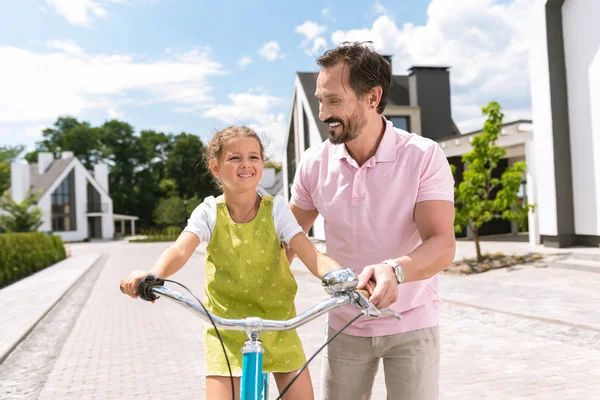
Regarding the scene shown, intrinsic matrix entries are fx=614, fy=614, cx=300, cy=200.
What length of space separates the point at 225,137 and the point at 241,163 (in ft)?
0.42

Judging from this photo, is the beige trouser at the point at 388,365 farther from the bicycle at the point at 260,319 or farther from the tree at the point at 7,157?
the tree at the point at 7,157

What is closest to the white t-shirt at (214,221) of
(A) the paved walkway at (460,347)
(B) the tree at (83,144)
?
(A) the paved walkway at (460,347)

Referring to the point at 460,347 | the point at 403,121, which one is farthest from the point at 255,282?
the point at 403,121

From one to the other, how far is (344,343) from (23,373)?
536 centimetres

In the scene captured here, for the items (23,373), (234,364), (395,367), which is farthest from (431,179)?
(23,373)

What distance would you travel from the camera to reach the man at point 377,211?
7.16ft

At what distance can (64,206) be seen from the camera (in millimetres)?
66938

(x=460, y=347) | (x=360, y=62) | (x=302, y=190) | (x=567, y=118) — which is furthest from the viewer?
(x=567, y=118)

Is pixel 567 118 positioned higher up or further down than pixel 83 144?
further down

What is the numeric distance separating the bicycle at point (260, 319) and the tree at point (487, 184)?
13.4 m

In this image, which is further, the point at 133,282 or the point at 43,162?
the point at 43,162

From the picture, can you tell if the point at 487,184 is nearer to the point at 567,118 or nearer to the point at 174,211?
the point at 567,118

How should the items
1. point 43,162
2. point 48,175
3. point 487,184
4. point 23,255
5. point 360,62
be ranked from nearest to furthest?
point 360,62, point 487,184, point 23,255, point 48,175, point 43,162

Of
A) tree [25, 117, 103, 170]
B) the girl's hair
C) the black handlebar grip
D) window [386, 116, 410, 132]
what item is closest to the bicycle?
the black handlebar grip
